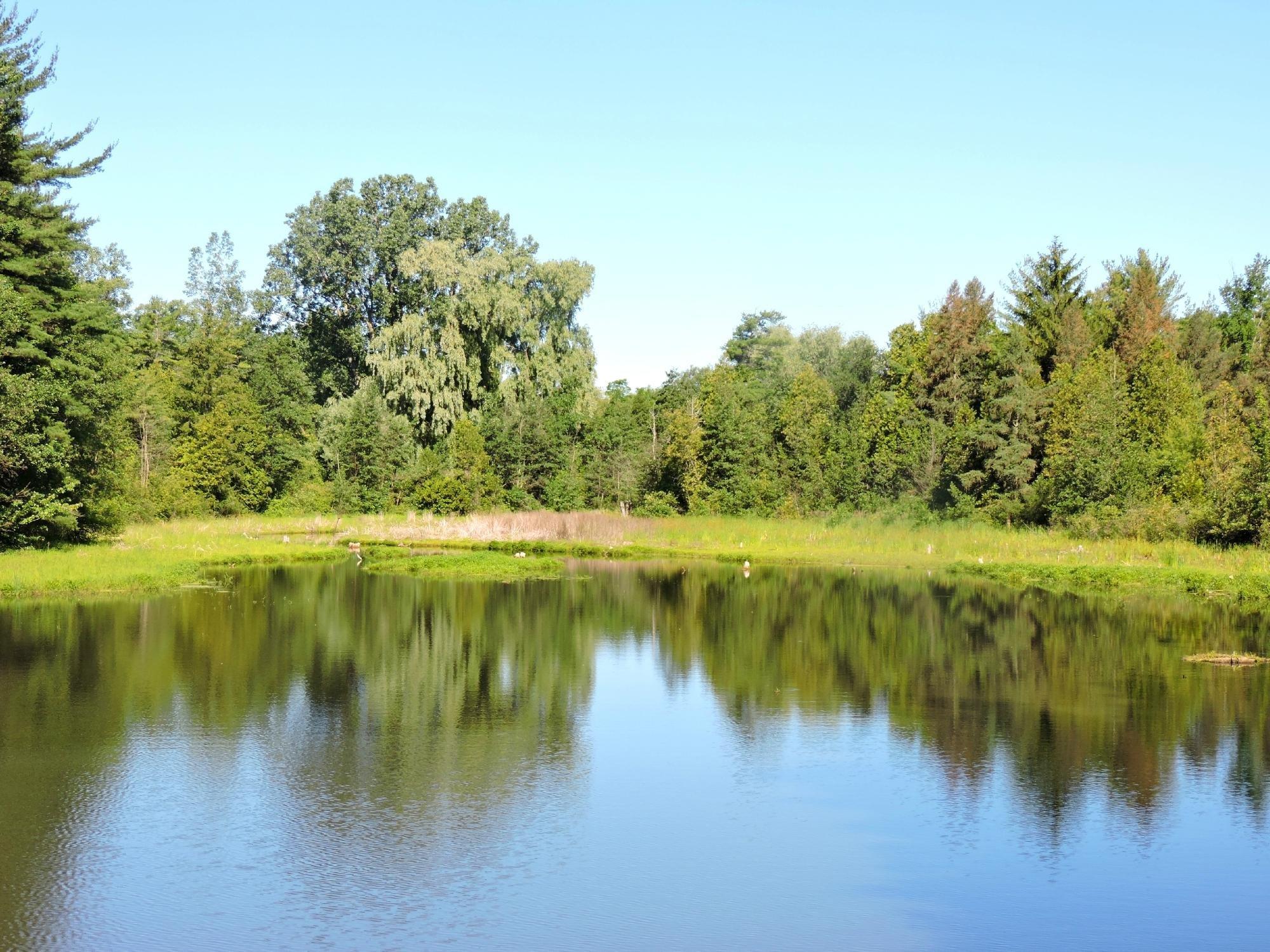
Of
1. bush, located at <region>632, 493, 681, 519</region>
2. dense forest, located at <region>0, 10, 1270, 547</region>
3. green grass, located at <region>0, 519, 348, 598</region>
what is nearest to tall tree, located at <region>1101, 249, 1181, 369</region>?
dense forest, located at <region>0, 10, 1270, 547</region>

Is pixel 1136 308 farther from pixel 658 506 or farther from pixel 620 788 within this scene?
pixel 620 788

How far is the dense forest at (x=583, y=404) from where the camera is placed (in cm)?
4928

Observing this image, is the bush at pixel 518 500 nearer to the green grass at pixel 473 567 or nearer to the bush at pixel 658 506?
the bush at pixel 658 506

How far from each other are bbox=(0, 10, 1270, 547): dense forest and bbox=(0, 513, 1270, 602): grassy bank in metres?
2.47

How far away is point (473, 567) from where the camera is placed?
133 feet

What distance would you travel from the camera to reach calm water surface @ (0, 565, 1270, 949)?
34.1ft

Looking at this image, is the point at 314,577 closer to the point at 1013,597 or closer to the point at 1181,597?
Result: the point at 1013,597

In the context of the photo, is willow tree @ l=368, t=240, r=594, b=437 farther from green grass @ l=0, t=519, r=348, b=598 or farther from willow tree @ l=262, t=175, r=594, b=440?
green grass @ l=0, t=519, r=348, b=598

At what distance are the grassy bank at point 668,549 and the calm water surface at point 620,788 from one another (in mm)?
7220

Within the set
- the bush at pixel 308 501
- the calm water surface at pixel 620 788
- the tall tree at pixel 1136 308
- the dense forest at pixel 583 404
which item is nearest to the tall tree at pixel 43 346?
the dense forest at pixel 583 404

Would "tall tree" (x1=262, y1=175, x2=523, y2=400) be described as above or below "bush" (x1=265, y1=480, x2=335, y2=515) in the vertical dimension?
above

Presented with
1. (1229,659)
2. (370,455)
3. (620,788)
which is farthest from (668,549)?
(620,788)

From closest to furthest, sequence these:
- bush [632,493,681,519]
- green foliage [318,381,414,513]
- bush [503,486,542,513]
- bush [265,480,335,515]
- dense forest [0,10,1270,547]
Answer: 1. dense forest [0,10,1270,547]
2. bush [632,493,681,519]
3. green foliage [318,381,414,513]
4. bush [265,480,335,515]
5. bush [503,486,542,513]

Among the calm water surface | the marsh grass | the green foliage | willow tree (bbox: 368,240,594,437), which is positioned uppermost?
willow tree (bbox: 368,240,594,437)
